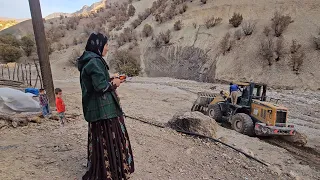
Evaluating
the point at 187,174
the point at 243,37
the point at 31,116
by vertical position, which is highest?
the point at 243,37

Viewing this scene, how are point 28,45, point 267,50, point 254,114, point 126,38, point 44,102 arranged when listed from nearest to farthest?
point 44,102, point 254,114, point 267,50, point 126,38, point 28,45

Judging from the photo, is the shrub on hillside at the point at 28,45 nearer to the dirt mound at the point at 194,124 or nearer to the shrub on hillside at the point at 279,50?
the shrub on hillside at the point at 279,50

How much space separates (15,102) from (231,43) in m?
16.9

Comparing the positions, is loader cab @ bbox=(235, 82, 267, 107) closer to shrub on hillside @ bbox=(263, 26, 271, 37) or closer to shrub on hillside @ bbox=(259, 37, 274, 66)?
shrub on hillside @ bbox=(259, 37, 274, 66)

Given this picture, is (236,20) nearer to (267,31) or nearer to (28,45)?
(267,31)

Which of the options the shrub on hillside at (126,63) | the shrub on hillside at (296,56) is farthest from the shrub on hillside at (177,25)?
the shrub on hillside at (296,56)

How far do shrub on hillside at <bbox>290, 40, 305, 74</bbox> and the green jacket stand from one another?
15511 millimetres

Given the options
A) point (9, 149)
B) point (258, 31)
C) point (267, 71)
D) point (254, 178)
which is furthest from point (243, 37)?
point (9, 149)

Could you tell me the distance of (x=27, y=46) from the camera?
31609 millimetres

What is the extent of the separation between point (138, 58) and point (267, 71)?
13717mm

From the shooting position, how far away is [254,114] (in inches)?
304

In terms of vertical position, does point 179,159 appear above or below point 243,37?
below

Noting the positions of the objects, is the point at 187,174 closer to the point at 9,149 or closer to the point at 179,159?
the point at 179,159

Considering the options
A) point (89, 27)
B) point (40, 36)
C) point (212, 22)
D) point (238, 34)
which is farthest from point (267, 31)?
point (89, 27)
